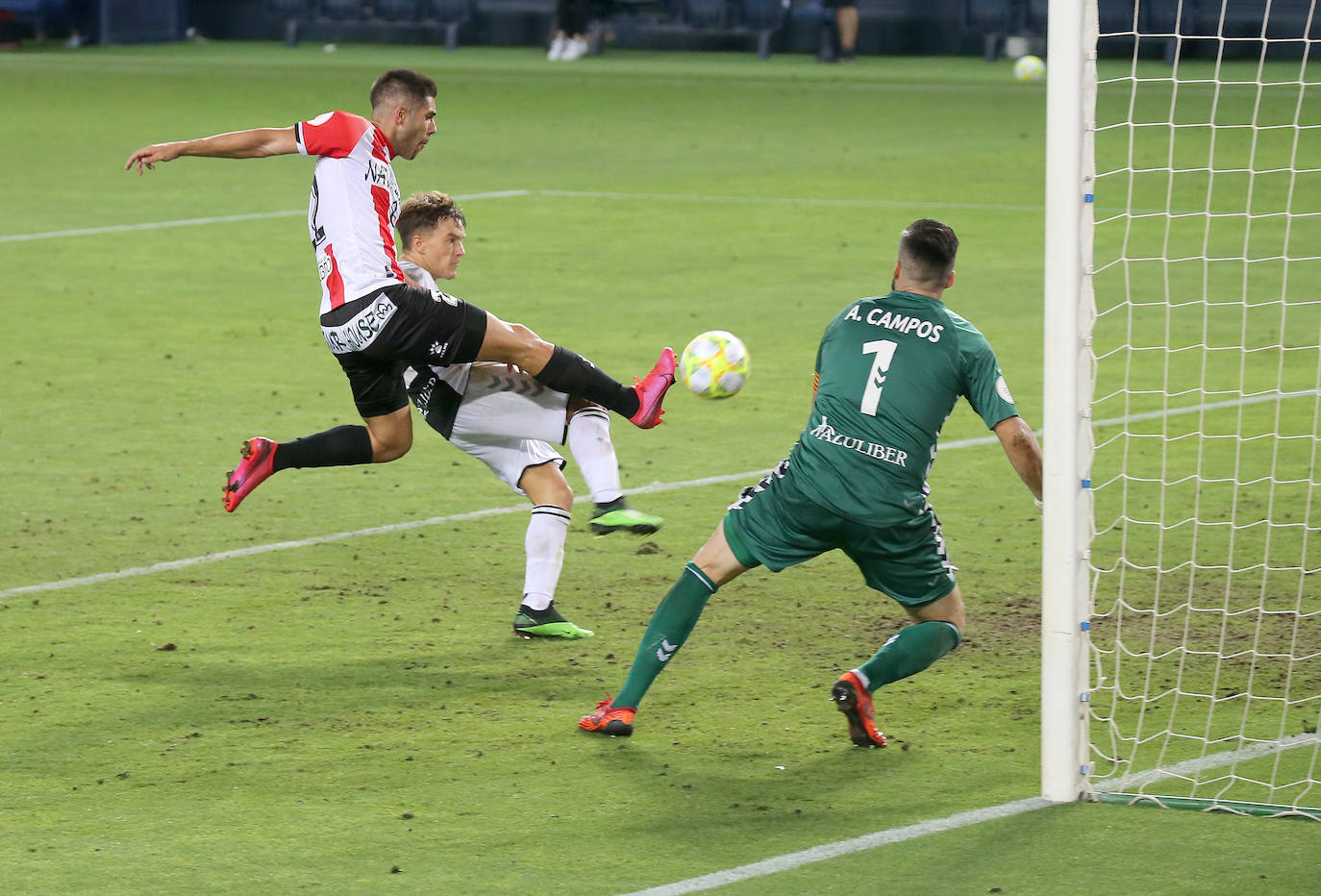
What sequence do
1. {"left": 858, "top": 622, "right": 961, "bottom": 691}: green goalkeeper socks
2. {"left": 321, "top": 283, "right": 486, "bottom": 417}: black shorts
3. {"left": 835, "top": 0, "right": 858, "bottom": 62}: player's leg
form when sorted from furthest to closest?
1. {"left": 835, "top": 0, "right": 858, "bottom": 62}: player's leg
2. {"left": 321, "top": 283, "right": 486, "bottom": 417}: black shorts
3. {"left": 858, "top": 622, "right": 961, "bottom": 691}: green goalkeeper socks

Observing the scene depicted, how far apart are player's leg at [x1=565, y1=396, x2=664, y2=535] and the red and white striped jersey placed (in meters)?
0.81

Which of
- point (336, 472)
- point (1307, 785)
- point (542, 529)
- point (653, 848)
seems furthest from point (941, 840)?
point (336, 472)

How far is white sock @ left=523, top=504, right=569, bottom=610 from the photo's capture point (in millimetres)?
6508

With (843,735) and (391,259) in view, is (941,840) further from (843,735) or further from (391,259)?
(391,259)

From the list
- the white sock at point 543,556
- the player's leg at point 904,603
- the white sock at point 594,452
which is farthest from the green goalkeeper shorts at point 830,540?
the white sock at point 594,452

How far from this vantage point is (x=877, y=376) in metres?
Result: 5.31

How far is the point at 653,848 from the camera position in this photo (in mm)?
4723

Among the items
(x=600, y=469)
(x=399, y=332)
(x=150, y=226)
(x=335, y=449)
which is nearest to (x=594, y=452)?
(x=600, y=469)

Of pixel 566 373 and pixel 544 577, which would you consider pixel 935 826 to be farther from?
pixel 566 373

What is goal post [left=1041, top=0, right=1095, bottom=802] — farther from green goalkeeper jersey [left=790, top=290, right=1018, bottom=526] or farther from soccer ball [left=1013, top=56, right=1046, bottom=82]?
soccer ball [left=1013, top=56, right=1046, bottom=82]

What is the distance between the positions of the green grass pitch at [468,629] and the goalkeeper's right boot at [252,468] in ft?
1.22

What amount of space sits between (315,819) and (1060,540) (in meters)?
2.04

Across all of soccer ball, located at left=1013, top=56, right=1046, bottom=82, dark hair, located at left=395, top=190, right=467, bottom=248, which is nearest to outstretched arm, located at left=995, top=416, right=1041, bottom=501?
dark hair, located at left=395, top=190, right=467, bottom=248

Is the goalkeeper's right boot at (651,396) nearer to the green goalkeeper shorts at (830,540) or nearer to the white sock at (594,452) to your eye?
the white sock at (594,452)
